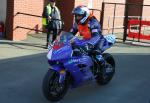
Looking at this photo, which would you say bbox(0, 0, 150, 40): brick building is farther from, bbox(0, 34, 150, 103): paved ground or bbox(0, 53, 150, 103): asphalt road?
bbox(0, 53, 150, 103): asphalt road

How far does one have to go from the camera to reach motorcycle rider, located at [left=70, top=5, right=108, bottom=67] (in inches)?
295

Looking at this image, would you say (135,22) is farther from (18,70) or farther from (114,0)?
(18,70)

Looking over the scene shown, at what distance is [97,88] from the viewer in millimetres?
8156

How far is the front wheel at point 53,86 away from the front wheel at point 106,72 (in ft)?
3.99

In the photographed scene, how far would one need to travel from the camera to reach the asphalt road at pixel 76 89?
288 inches

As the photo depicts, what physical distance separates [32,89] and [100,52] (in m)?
1.49

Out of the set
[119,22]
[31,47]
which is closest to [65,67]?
[31,47]

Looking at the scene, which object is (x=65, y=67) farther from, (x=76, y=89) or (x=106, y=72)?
(x=106, y=72)

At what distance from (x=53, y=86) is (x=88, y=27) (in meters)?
1.46

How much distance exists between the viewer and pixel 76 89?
794cm

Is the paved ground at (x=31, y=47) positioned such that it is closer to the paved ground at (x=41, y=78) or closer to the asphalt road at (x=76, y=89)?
the paved ground at (x=41, y=78)

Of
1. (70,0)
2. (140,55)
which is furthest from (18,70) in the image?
(70,0)

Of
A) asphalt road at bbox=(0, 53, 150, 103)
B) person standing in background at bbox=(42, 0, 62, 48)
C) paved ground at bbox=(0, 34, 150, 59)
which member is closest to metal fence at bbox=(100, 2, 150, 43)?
paved ground at bbox=(0, 34, 150, 59)

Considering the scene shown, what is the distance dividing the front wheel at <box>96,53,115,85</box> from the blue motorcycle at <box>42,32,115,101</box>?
441 mm
